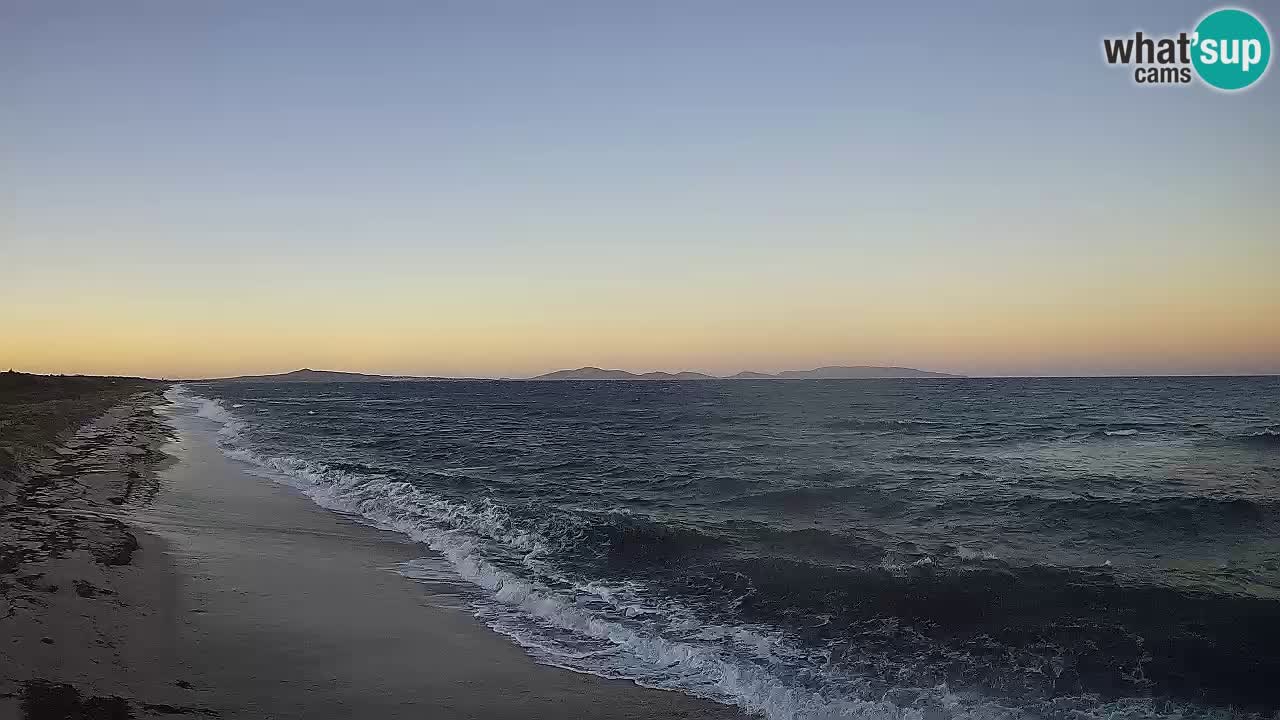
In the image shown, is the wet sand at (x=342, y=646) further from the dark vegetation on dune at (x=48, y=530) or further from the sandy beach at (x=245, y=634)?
the dark vegetation on dune at (x=48, y=530)

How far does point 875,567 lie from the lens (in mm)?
12273

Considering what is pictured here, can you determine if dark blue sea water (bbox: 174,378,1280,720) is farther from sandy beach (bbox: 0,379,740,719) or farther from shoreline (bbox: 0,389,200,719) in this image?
shoreline (bbox: 0,389,200,719)

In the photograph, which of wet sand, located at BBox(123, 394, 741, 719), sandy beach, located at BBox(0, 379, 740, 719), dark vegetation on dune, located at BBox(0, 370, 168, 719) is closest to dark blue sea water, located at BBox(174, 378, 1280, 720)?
wet sand, located at BBox(123, 394, 741, 719)

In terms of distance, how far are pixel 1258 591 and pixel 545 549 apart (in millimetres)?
11618

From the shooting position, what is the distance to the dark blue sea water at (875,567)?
330 inches

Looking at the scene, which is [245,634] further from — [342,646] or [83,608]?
[83,608]

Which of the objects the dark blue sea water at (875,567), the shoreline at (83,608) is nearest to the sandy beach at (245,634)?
the shoreline at (83,608)

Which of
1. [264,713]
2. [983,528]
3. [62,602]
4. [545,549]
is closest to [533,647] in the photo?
[264,713]

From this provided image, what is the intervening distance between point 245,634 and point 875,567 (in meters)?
9.43

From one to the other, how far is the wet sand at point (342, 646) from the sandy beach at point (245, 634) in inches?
1.1

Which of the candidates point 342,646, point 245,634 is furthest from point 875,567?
point 245,634

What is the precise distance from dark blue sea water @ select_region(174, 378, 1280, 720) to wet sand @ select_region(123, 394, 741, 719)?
2.15 feet

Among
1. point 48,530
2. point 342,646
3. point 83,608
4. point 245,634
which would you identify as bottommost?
point 342,646

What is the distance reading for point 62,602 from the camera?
30.1ft
